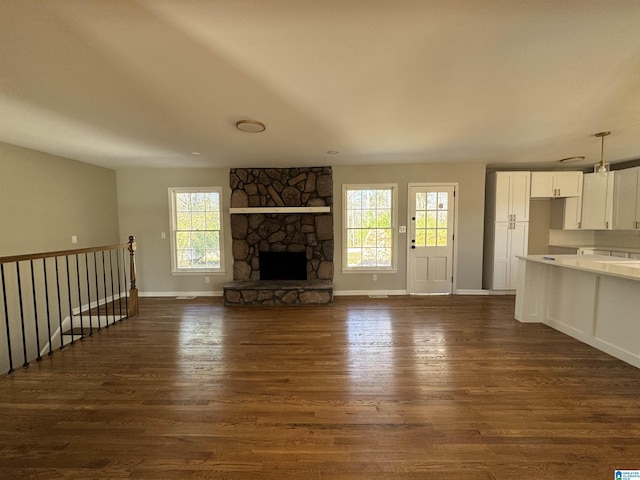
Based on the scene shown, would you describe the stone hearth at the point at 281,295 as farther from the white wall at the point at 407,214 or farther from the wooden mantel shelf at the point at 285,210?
the wooden mantel shelf at the point at 285,210

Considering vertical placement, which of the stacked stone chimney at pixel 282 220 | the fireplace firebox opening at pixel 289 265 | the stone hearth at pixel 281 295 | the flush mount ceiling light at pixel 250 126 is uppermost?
the flush mount ceiling light at pixel 250 126

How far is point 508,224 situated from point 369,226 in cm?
261

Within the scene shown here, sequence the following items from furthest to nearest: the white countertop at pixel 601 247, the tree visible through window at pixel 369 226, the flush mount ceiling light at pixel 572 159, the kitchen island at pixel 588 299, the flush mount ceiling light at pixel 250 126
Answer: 1. the tree visible through window at pixel 369 226
2. the white countertop at pixel 601 247
3. the flush mount ceiling light at pixel 572 159
4. the flush mount ceiling light at pixel 250 126
5. the kitchen island at pixel 588 299

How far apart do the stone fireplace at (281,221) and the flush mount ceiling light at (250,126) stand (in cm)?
201

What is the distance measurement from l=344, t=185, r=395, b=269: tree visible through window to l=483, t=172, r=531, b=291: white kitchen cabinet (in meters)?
1.92

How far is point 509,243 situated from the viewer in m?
4.89

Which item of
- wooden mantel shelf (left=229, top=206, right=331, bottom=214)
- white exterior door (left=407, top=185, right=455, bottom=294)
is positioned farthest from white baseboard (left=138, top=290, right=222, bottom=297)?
white exterior door (left=407, top=185, right=455, bottom=294)

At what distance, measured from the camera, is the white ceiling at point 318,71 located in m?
1.39

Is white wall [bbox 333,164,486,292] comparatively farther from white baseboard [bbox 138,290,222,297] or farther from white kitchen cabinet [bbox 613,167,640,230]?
white baseboard [bbox 138,290,222,297]

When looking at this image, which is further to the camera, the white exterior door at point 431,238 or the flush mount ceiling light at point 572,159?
the white exterior door at point 431,238

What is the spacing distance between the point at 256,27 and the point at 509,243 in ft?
17.8

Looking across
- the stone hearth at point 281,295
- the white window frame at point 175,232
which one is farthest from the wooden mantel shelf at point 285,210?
the stone hearth at point 281,295

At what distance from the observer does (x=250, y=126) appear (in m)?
2.85

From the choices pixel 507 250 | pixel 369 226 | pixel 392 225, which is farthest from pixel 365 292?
pixel 507 250
